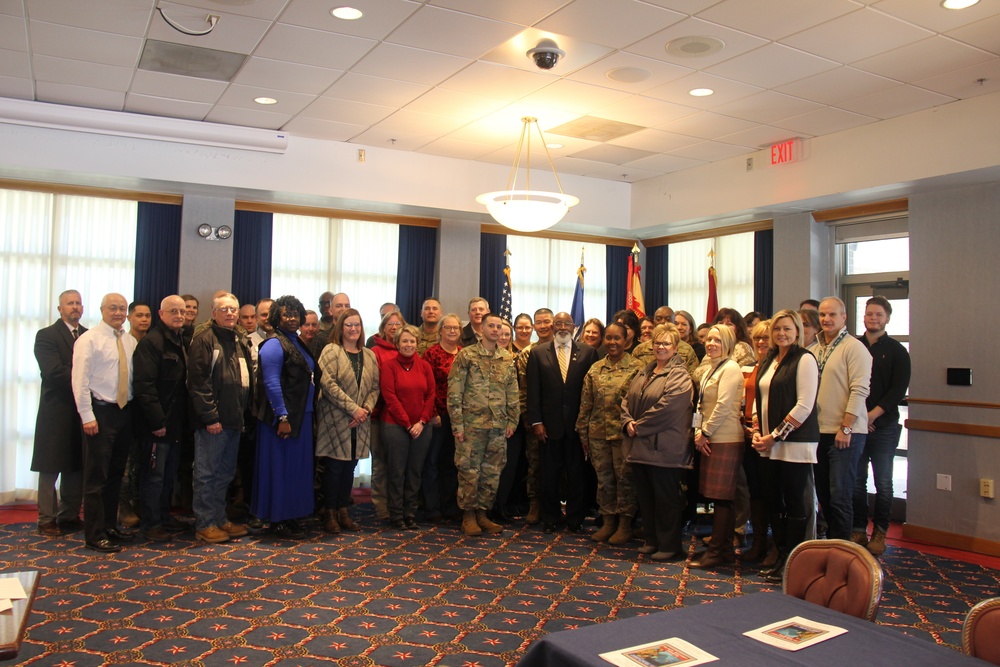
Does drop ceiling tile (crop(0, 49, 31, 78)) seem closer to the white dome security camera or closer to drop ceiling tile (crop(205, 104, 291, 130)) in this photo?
drop ceiling tile (crop(205, 104, 291, 130))

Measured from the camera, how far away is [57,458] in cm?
545

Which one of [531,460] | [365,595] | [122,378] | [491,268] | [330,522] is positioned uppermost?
[491,268]

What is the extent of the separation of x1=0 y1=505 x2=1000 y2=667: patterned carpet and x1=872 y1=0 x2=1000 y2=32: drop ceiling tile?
3.24 m

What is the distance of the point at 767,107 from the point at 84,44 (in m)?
4.79

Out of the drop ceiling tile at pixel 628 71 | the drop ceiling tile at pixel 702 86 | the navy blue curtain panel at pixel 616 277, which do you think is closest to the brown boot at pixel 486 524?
the drop ceiling tile at pixel 628 71

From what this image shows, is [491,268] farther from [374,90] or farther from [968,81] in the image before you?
[968,81]

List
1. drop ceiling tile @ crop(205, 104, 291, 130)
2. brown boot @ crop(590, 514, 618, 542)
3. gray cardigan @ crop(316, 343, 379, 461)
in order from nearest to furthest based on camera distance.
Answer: gray cardigan @ crop(316, 343, 379, 461) → brown boot @ crop(590, 514, 618, 542) → drop ceiling tile @ crop(205, 104, 291, 130)

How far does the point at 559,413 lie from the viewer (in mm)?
5723

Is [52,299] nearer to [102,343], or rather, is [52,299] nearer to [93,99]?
[93,99]

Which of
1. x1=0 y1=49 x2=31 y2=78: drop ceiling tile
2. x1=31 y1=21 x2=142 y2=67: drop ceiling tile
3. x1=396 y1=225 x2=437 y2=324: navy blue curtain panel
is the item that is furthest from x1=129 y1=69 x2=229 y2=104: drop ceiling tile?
x1=396 y1=225 x2=437 y2=324: navy blue curtain panel

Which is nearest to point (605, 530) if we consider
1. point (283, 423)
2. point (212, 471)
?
point (283, 423)

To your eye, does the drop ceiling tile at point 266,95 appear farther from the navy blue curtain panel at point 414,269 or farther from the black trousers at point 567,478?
the black trousers at point 567,478

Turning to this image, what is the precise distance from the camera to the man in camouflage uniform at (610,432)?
5457mm

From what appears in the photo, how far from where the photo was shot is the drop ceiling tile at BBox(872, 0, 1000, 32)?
13.4 feet
